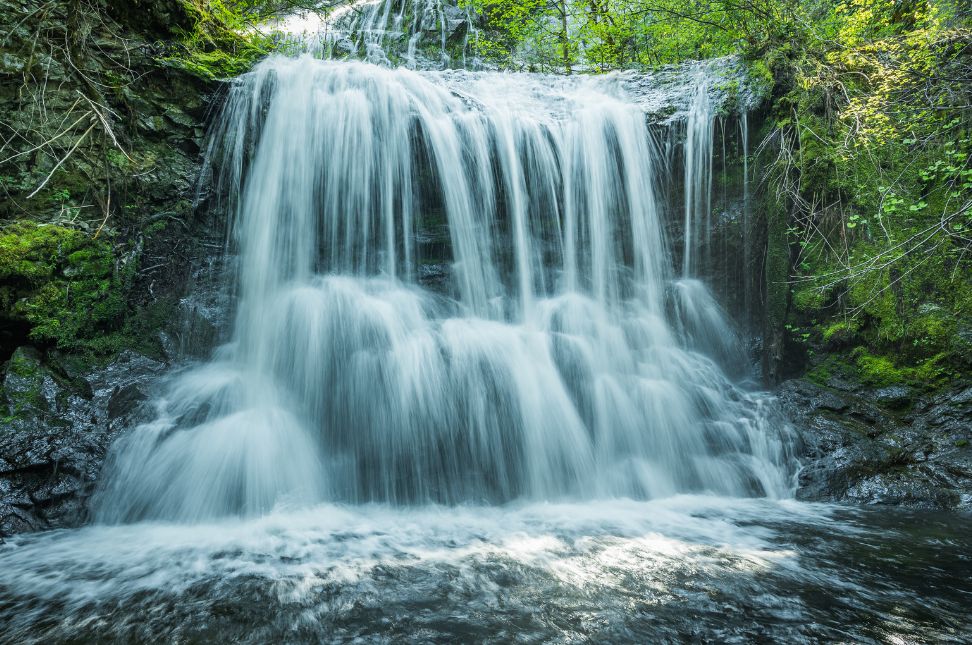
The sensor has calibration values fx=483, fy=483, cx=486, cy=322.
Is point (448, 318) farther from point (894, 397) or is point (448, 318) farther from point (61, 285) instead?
point (894, 397)

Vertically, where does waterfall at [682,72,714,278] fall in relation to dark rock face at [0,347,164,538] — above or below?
above

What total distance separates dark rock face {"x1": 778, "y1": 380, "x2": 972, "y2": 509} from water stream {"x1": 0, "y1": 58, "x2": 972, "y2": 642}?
0.35 metres

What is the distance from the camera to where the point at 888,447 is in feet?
14.7

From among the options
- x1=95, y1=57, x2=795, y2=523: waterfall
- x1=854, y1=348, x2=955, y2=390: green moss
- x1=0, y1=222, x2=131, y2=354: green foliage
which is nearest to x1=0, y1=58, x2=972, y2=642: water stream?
x1=95, y1=57, x2=795, y2=523: waterfall

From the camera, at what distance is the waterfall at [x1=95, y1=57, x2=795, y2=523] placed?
428 cm

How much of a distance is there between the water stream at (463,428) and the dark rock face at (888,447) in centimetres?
35

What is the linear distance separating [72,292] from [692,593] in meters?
5.77

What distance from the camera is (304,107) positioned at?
644cm

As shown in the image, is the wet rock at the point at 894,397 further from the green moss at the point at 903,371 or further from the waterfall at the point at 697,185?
the waterfall at the point at 697,185

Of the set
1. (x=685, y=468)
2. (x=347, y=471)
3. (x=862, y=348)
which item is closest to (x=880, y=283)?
(x=862, y=348)

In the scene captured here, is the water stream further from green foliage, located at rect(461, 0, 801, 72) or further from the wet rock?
green foliage, located at rect(461, 0, 801, 72)

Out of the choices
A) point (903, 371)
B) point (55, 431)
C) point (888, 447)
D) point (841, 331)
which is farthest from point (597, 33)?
point (55, 431)

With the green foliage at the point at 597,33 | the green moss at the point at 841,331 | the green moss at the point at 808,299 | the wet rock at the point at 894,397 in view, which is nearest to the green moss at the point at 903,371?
the wet rock at the point at 894,397

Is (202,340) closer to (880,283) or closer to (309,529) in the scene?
(309,529)
